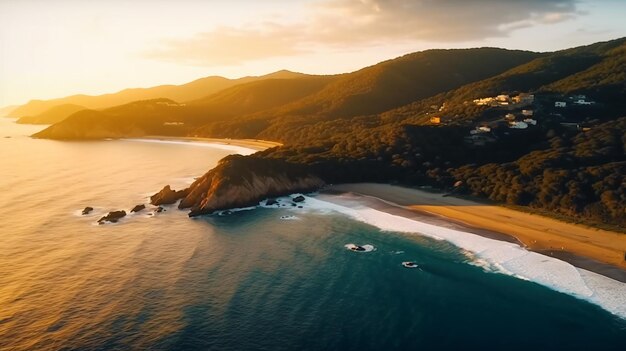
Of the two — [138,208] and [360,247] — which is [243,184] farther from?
→ [360,247]

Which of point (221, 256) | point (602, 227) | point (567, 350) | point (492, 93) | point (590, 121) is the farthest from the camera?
point (492, 93)

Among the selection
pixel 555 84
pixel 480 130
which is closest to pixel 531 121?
pixel 480 130

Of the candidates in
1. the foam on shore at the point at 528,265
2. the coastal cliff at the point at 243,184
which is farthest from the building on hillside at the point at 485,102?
the foam on shore at the point at 528,265

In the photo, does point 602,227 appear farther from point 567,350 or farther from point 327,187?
point 327,187

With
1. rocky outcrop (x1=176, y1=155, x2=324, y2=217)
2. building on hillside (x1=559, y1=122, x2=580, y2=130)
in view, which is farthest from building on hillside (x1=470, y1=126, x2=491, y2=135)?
rocky outcrop (x1=176, y1=155, x2=324, y2=217)

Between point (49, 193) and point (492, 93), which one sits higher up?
point (492, 93)

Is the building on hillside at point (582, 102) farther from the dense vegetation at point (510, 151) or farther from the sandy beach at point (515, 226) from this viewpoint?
the sandy beach at point (515, 226)

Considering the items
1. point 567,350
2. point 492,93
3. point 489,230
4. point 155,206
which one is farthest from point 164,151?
point 567,350

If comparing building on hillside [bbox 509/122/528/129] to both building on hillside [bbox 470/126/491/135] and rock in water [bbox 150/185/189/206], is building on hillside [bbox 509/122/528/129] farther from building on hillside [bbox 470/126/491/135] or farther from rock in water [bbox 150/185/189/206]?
rock in water [bbox 150/185/189/206]
